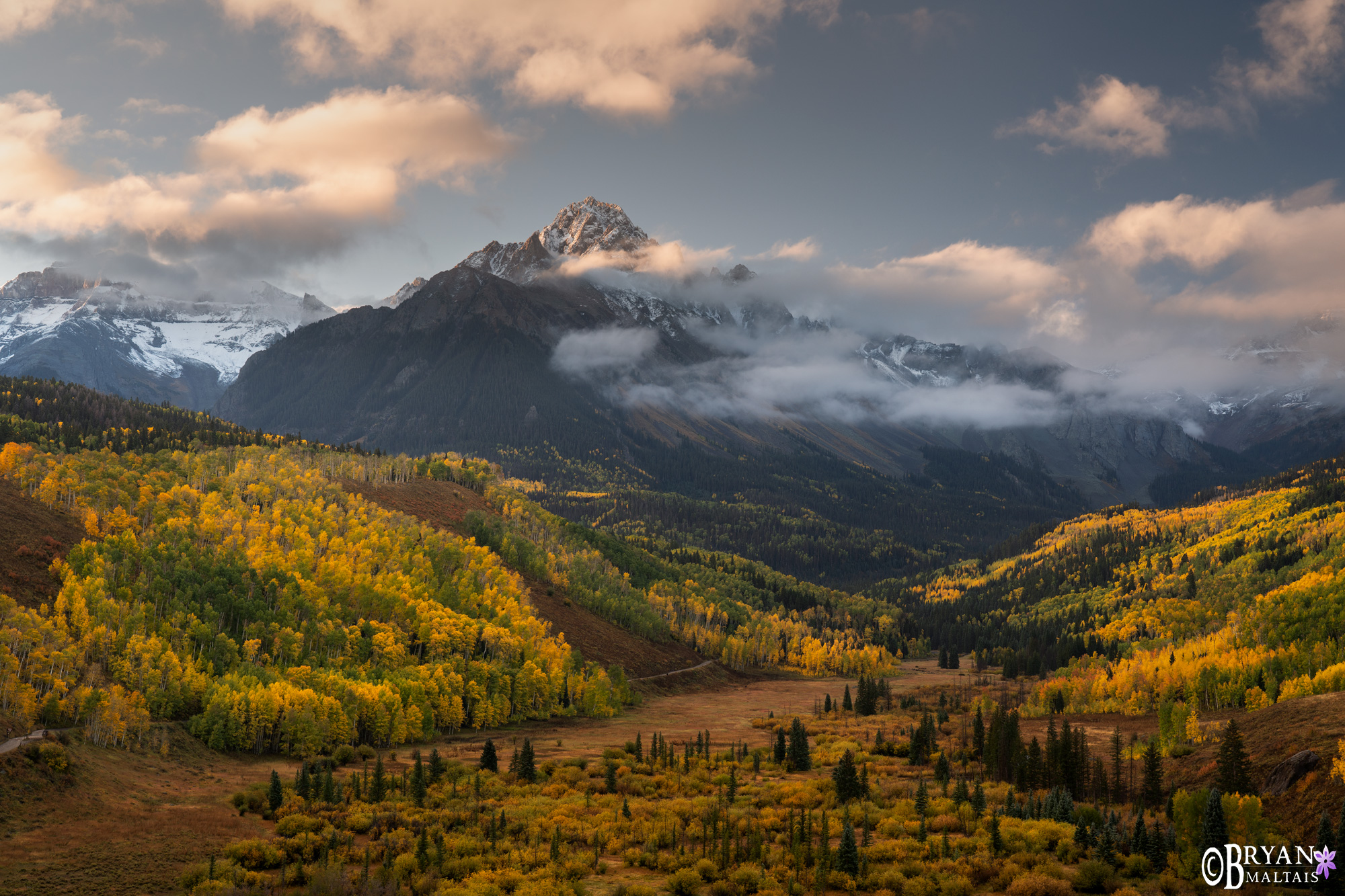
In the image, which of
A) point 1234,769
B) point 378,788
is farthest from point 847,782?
point 378,788

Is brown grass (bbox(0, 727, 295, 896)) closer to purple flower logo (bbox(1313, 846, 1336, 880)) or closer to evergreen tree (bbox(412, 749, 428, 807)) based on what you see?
evergreen tree (bbox(412, 749, 428, 807))

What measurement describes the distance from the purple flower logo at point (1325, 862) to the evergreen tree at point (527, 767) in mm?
81568

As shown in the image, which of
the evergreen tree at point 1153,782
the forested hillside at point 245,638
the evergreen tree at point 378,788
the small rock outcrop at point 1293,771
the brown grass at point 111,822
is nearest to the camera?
the brown grass at point 111,822

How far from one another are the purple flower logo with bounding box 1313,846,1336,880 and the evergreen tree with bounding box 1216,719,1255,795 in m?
18.4

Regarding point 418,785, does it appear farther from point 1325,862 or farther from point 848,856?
point 1325,862

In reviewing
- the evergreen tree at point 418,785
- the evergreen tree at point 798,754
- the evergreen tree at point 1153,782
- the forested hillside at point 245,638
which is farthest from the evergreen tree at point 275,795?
the evergreen tree at point 1153,782

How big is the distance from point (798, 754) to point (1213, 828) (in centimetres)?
6087

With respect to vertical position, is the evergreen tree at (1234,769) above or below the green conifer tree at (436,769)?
above

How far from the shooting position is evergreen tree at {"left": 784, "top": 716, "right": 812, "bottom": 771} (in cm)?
11994

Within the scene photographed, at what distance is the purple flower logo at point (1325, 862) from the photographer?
60406mm

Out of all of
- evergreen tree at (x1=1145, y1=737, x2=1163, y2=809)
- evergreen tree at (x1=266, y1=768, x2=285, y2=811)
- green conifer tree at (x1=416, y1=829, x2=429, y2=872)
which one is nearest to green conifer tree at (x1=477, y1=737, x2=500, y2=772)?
evergreen tree at (x1=266, y1=768, x2=285, y2=811)

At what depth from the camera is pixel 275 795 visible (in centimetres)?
8881

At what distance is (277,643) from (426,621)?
1421 inches

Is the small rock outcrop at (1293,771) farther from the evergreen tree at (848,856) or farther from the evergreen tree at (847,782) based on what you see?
the evergreen tree at (848,856)
